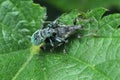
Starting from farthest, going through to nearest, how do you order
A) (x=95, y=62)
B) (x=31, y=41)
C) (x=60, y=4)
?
(x=60, y=4) → (x=31, y=41) → (x=95, y=62)

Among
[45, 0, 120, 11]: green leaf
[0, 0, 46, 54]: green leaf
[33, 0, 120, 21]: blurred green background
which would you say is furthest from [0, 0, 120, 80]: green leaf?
[45, 0, 120, 11]: green leaf

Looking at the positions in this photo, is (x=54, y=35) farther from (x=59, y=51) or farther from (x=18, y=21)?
(x=18, y=21)

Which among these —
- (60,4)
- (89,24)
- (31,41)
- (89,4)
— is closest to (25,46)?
(31,41)

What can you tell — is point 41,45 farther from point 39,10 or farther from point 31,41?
point 39,10

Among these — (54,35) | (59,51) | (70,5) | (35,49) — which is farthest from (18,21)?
(70,5)

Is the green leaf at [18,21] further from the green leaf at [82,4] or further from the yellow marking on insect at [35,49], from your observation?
the green leaf at [82,4]

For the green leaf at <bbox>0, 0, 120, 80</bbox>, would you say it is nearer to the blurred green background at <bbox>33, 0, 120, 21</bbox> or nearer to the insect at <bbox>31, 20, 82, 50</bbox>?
the insect at <bbox>31, 20, 82, 50</bbox>
